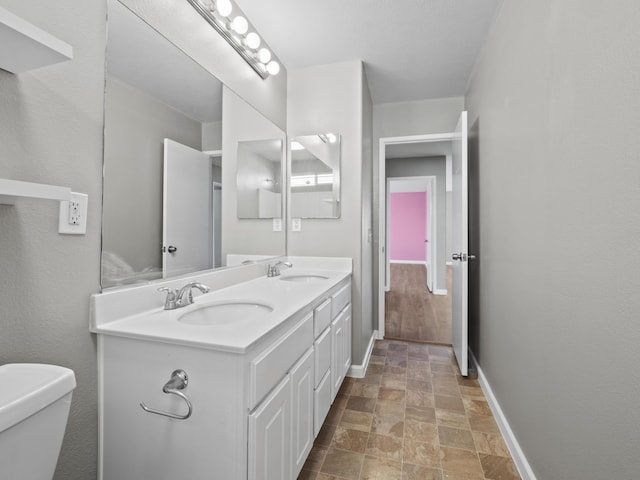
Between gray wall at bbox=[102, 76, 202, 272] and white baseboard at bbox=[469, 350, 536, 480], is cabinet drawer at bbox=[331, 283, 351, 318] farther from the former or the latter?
white baseboard at bbox=[469, 350, 536, 480]

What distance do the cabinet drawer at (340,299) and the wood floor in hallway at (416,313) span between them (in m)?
1.39

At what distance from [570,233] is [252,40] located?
190 centimetres

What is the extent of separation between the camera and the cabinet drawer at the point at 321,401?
59.2 inches

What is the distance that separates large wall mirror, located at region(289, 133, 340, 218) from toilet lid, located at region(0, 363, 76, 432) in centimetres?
192

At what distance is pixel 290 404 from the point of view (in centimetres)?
120

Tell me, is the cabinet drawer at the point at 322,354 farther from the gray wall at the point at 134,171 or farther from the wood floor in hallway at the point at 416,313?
the wood floor in hallway at the point at 416,313

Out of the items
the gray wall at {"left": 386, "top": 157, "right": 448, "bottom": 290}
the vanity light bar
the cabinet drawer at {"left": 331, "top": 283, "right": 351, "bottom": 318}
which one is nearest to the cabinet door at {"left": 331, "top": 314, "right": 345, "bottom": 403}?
the cabinet drawer at {"left": 331, "top": 283, "right": 351, "bottom": 318}

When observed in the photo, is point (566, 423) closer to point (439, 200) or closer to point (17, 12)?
point (17, 12)

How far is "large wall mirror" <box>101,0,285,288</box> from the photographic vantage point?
1101 millimetres

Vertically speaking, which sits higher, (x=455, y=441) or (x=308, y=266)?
(x=308, y=266)

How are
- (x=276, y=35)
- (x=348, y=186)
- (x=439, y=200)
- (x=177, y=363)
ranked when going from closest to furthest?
(x=177, y=363)
(x=276, y=35)
(x=348, y=186)
(x=439, y=200)

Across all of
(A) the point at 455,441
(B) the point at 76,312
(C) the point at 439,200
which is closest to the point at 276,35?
(B) the point at 76,312

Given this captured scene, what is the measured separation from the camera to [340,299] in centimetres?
202

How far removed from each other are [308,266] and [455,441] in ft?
4.63
